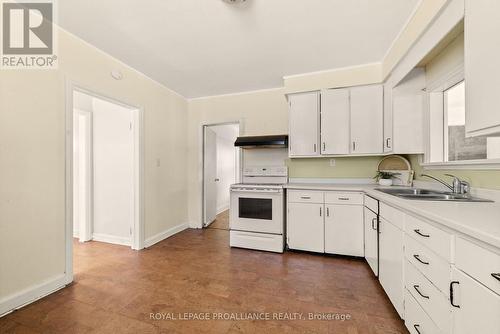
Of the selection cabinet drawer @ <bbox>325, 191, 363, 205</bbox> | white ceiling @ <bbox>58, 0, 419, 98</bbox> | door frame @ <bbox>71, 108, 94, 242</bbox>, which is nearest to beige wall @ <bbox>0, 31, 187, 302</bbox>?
white ceiling @ <bbox>58, 0, 419, 98</bbox>

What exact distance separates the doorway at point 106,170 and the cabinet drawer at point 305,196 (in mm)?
2125

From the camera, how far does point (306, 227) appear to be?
2.71m

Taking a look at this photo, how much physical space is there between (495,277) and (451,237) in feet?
0.79

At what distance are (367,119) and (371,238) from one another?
1486mm

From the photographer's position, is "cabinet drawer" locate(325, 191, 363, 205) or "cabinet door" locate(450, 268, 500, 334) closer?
"cabinet door" locate(450, 268, 500, 334)

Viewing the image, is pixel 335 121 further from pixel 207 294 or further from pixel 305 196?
pixel 207 294

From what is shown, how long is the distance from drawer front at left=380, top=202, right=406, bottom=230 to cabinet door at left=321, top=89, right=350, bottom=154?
1130 mm

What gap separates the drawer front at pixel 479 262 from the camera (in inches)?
28.8

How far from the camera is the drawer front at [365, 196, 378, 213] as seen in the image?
2.02 meters

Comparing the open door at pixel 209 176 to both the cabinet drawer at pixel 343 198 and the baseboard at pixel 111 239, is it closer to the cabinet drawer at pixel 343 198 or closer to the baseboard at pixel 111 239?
the baseboard at pixel 111 239

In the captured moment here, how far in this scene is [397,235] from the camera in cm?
153
